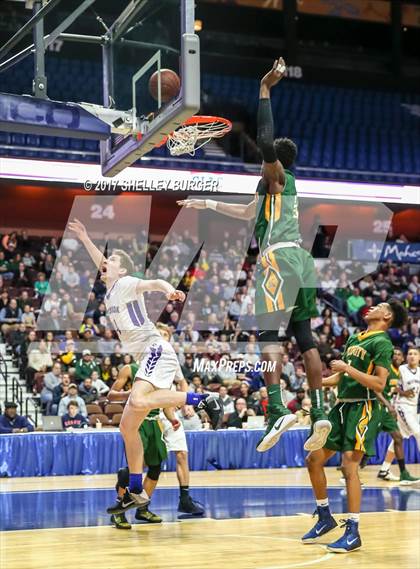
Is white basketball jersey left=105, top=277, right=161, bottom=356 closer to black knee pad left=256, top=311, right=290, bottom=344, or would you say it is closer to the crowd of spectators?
black knee pad left=256, top=311, right=290, bottom=344

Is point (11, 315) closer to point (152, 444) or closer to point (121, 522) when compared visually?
point (152, 444)

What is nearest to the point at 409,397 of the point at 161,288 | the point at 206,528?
the point at 206,528

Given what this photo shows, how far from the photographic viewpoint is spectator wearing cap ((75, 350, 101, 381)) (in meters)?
17.0

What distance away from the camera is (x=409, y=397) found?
48.7ft

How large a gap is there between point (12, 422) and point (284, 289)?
31.8ft

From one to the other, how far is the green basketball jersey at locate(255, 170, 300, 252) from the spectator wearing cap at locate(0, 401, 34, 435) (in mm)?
9384

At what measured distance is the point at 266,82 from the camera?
646 cm

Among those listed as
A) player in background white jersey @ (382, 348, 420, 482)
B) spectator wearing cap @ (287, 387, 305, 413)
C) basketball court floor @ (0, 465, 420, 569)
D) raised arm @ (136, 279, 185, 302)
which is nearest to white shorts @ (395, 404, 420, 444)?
player in background white jersey @ (382, 348, 420, 482)

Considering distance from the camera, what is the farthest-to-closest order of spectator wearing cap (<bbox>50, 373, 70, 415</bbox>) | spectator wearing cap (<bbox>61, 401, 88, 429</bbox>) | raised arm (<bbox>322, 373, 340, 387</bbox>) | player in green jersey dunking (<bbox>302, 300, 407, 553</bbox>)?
spectator wearing cap (<bbox>50, 373, 70, 415</bbox>) < spectator wearing cap (<bbox>61, 401, 88, 429</bbox>) < raised arm (<bbox>322, 373, 340, 387</bbox>) < player in green jersey dunking (<bbox>302, 300, 407, 553</bbox>)

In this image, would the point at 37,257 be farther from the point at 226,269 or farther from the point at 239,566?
the point at 239,566

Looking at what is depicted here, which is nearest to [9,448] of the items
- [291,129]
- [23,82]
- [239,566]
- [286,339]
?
[239,566]

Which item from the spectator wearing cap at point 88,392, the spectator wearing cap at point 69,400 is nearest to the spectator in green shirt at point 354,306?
the spectator wearing cap at point 88,392

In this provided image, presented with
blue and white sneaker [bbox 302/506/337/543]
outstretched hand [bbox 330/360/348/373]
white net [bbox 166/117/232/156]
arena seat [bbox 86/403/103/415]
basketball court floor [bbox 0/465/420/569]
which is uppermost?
white net [bbox 166/117/232/156]

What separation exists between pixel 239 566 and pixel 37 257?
15699 mm
